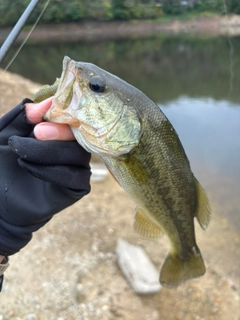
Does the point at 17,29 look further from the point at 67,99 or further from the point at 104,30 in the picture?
the point at 104,30

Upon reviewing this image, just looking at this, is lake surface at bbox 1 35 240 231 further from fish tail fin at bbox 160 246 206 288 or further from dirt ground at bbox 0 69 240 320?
fish tail fin at bbox 160 246 206 288

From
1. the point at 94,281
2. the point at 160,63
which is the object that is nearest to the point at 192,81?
the point at 160,63

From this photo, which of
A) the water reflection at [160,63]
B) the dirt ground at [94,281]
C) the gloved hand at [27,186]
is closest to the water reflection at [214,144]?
the water reflection at [160,63]

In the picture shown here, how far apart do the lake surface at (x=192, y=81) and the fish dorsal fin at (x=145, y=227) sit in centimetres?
489

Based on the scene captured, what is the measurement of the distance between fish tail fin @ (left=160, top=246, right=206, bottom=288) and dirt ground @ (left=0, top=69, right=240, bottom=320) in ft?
4.68

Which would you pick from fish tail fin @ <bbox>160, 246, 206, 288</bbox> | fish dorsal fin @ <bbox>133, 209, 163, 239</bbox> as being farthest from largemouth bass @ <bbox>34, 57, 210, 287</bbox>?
fish tail fin @ <bbox>160, 246, 206, 288</bbox>

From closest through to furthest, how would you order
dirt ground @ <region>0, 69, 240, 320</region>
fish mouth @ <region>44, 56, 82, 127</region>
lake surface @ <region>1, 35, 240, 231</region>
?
1. fish mouth @ <region>44, 56, 82, 127</region>
2. dirt ground @ <region>0, 69, 240, 320</region>
3. lake surface @ <region>1, 35, 240, 231</region>

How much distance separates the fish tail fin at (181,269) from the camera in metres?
2.71

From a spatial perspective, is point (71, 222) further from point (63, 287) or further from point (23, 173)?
point (23, 173)

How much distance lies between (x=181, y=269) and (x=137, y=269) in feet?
5.94

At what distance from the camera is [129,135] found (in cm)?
189

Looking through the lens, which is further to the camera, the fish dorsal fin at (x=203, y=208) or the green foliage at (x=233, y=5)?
the green foliage at (x=233, y=5)

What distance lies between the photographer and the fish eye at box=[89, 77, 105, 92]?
1839 millimetres

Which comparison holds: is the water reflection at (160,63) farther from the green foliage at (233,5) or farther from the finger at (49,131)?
the finger at (49,131)
